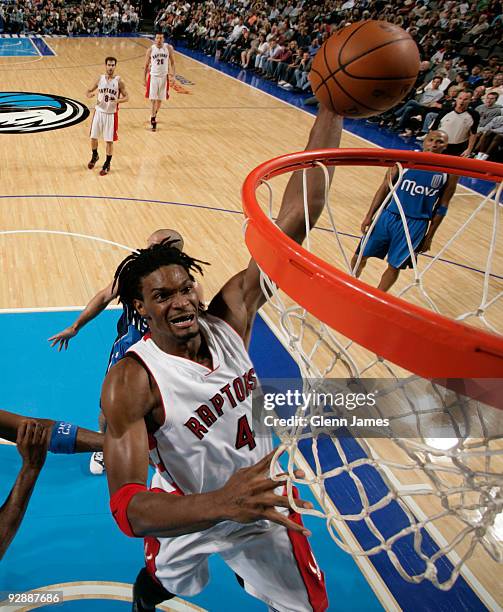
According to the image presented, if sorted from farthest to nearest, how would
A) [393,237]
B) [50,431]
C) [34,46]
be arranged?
[34,46], [393,237], [50,431]

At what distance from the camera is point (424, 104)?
1157 centimetres

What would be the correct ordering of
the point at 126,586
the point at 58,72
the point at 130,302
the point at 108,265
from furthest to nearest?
the point at 58,72
the point at 108,265
the point at 126,586
the point at 130,302

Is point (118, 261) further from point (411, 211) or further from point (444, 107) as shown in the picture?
point (444, 107)

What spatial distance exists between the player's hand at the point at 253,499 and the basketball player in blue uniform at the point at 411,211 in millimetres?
3375

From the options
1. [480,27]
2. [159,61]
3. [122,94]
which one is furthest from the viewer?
[480,27]

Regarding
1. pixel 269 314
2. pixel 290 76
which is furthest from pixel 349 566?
pixel 290 76

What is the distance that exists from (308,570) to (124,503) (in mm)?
895

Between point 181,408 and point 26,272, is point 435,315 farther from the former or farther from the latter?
point 26,272

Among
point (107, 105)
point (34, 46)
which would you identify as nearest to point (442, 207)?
point (107, 105)

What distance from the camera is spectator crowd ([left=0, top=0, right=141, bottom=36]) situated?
2094cm

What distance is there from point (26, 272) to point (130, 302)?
3.57m

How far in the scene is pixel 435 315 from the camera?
1308 mm

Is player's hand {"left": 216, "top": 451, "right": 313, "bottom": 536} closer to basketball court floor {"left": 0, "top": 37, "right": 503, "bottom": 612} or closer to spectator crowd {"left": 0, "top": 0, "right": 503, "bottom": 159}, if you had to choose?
basketball court floor {"left": 0, "top": 37, "right": 503, "bottom": 612}

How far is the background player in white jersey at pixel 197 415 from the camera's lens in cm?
203
